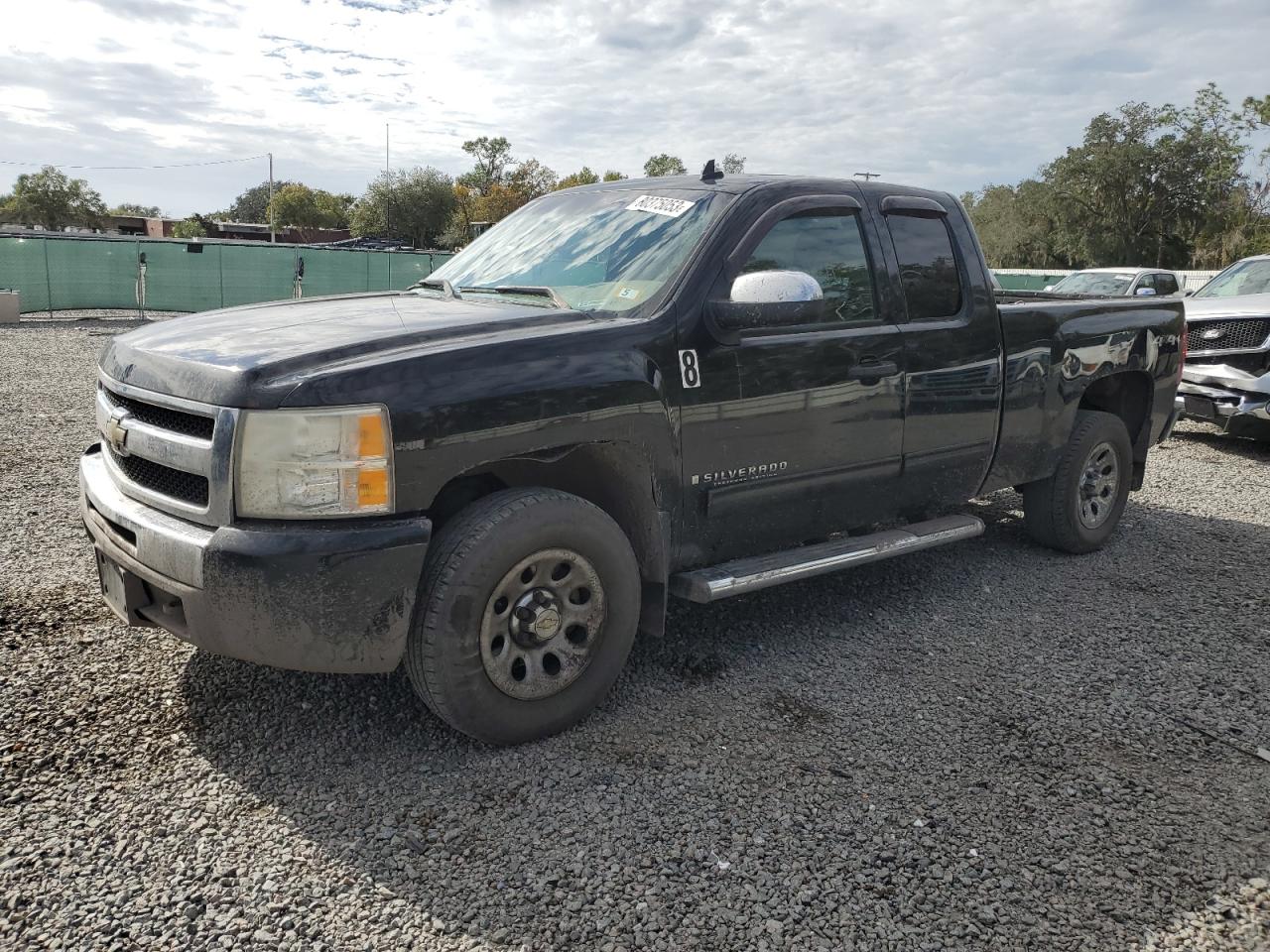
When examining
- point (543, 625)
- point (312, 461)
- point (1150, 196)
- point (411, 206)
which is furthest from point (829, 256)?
point (411, 206)

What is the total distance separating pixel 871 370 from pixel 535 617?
1.84 m

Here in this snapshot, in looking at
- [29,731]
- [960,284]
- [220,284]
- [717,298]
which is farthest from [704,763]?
[220,284]

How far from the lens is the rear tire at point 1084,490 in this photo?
17.5 feet

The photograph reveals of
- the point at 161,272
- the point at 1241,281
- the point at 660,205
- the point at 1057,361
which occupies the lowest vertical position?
the point at 1057,361

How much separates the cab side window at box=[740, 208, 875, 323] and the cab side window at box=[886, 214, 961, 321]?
0.79 ft

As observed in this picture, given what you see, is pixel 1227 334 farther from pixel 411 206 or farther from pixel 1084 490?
pixel 411 206

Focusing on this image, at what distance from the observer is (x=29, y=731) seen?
10.4 ft

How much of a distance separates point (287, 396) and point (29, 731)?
5.05ft

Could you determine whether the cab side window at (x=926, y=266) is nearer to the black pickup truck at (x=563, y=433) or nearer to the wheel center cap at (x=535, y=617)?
the black pickup truck at (x=563, y=433)

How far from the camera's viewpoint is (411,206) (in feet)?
267

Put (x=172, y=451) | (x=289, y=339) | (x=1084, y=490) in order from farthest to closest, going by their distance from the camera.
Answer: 1. (x=1084, y=490)
2. (x=289, y=339)
3. (x=172, y=451)

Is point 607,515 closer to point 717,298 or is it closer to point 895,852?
point 717,298

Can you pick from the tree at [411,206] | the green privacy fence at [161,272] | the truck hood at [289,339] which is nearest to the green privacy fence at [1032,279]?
the green privacy fence at [161,272]

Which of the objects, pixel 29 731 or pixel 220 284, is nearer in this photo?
pixel 29 731
